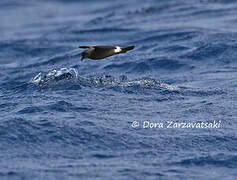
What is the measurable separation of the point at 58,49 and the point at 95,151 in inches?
429

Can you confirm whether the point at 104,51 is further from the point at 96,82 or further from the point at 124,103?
the point at 96,82

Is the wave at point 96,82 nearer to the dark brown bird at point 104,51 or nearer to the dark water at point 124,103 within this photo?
the dark water at point 124,103

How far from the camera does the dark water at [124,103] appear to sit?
9305 mm

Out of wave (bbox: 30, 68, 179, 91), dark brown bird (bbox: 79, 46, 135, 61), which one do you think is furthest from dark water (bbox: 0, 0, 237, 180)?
dark brown bird (bbox: 79, 46, 135, 61)

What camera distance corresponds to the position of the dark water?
30.5ft

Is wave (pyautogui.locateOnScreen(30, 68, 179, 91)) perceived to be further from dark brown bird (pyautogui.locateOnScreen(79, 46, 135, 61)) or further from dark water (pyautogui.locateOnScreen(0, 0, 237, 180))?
dark brown bird (pyautogui.locateOnScreen(79, 46, 135, 61))

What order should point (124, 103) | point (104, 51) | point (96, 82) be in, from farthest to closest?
point (96, 82), point (124, 103), point (104, 51)

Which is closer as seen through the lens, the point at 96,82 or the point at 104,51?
the point at 104,51

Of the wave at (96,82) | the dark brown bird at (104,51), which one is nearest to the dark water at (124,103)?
the wave at (96,82)

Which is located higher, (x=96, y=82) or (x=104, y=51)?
(x=104, y=51)

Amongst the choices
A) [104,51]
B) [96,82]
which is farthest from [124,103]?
[96,82]

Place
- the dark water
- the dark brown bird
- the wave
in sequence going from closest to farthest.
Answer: the dark water, the dark brown bird, the wave

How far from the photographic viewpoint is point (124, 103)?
12.3 m

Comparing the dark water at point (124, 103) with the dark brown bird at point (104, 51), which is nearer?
the dark water at point (124, 103)
